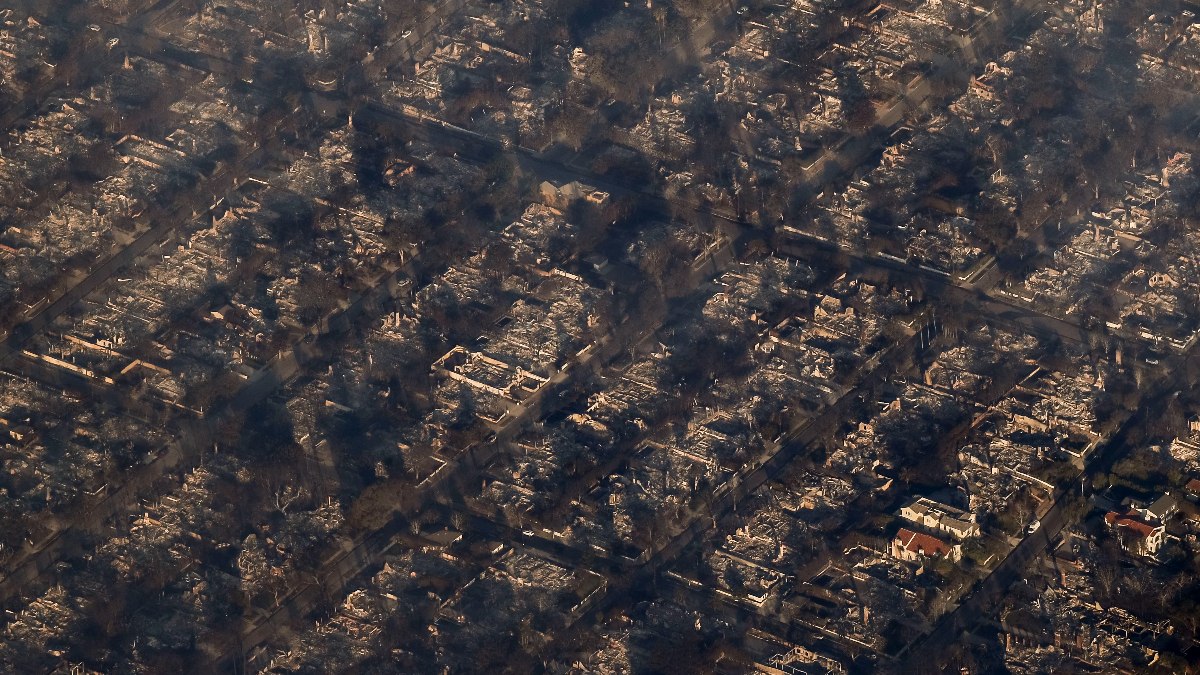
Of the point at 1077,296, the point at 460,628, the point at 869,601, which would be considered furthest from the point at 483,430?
the point at 1077,296

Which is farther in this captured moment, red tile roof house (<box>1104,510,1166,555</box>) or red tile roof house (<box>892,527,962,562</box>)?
red tile roof house (<box>1104,510,1166,555</box>)

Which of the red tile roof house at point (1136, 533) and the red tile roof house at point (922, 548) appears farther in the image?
the red tile roof house at point (1136, 533)

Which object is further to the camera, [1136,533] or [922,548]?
[1136,533]

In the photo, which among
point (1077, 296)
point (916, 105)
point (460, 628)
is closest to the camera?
point (460, 628)

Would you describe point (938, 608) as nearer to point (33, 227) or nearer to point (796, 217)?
point (796, 217)
